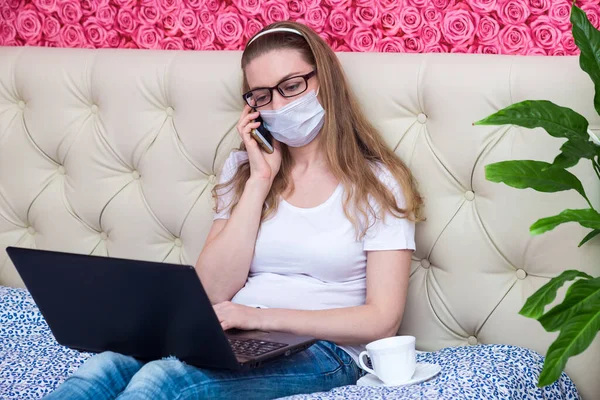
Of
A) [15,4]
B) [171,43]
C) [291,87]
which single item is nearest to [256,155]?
[291,87]

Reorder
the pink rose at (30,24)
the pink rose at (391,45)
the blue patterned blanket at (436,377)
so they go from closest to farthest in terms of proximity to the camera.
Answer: the blue patterned blanket at (436,377) < the pink rose at (391,45) < the pink rose at (30,24)

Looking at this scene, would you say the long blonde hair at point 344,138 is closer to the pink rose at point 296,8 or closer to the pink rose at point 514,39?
the pink rose at point 296,8

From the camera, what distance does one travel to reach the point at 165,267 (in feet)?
3.92

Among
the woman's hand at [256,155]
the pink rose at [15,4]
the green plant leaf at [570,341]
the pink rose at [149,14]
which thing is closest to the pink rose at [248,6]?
the pink rose at [149,14]

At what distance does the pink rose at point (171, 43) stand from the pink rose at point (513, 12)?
0.81 m

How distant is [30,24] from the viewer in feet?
7.41

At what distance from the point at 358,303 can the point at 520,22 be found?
2.18 feet

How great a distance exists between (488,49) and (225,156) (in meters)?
0.62

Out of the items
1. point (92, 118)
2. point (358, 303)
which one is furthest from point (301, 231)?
point (92, 118)

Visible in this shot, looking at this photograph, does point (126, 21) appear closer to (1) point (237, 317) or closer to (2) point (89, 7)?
(2) point (89, 7)

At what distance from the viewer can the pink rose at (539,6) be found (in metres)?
1.66

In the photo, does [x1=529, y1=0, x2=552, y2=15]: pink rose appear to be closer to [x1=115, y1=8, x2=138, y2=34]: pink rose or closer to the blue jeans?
the blue jeans

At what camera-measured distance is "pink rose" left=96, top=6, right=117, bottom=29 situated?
2146 mm

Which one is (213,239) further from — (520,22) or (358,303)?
(520,22)
